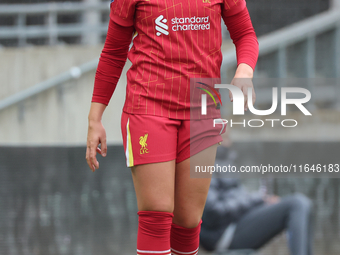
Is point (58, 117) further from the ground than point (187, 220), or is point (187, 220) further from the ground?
point (58, 117)

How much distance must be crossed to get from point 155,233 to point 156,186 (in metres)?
0.15

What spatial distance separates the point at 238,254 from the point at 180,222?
1.19 metres

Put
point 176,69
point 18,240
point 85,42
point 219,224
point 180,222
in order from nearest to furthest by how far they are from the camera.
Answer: point 176,69, point 180,222, point 219,224, point 18,240, point 85,42

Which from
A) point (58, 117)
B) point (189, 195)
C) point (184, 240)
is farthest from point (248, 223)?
point (58, 117)

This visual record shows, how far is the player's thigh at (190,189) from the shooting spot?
56.7 inches

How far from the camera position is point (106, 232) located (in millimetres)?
3445

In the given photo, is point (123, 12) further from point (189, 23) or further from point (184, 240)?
point (184, 240)

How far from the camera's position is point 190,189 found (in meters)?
1.45

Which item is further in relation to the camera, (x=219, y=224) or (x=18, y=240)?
(x=18, y=240)

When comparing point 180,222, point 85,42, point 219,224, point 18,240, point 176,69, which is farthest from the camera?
point 85,42

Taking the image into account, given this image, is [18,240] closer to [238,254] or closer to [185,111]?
[238,254]

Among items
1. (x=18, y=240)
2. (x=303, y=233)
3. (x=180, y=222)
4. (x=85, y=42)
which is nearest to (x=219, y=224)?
(x=303, y=233)

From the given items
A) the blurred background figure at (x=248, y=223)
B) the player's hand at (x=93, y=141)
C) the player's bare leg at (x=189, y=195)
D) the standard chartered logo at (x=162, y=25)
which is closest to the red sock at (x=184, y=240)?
the player's bare leg at (x=189, y=195)

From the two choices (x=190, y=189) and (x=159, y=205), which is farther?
(x=190, y=189)
